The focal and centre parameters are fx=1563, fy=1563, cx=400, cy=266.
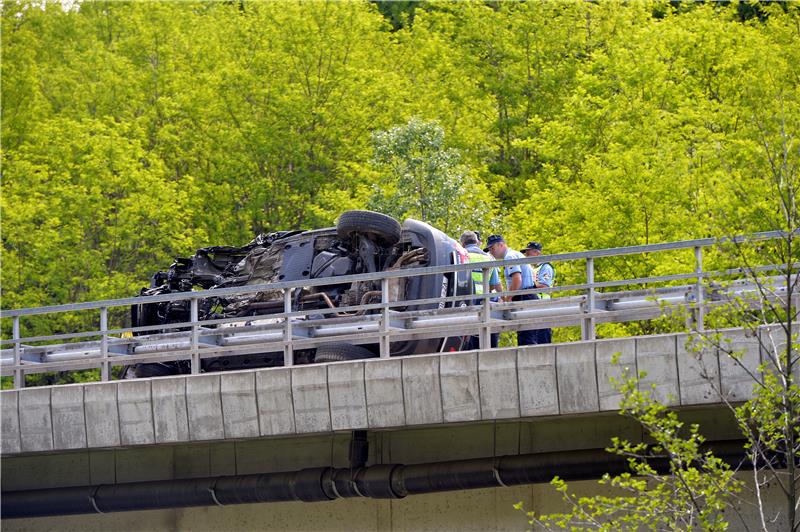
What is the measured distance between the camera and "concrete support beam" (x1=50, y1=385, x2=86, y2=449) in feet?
49.4

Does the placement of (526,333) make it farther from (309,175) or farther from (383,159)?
(309,175)

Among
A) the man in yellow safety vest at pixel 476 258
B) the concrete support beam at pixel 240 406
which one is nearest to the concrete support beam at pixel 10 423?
the concrete support beam at pixel 240 406

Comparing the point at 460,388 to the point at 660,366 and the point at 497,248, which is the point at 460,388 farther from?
the point at 497,248

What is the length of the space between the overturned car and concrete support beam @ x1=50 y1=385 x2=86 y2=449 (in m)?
2.36

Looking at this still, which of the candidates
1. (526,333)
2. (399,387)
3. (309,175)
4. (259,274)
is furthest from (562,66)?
(399,387)

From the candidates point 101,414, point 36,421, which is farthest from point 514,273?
point 36,421

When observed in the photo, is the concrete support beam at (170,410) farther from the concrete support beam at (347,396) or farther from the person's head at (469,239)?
the person's head at (469,239)

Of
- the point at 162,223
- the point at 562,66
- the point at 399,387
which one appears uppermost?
the point at 562,66

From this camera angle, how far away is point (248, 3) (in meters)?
47.1

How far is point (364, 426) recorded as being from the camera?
13.6 metres

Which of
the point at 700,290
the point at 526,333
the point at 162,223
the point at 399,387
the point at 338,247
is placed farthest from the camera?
the point at 162,223

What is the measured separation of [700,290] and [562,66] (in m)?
28.6

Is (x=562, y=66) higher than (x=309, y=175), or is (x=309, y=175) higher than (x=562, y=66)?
(x=562, y=66)

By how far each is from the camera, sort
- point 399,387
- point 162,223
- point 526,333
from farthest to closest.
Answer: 1. point 162,223
2. point 526,333
3. point 399,387
